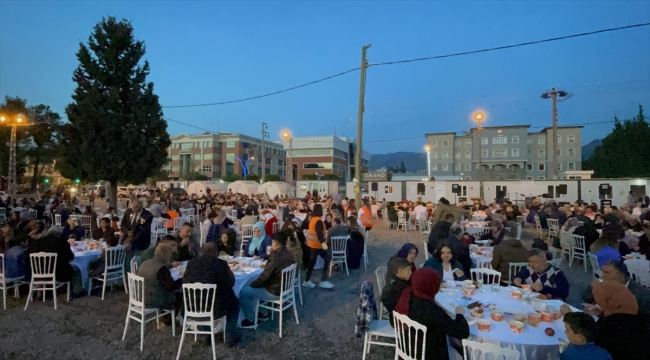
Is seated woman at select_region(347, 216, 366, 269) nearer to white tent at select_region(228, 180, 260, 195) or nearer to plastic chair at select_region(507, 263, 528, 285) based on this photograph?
plastic chair at select_region(507, 263, 528, 285)

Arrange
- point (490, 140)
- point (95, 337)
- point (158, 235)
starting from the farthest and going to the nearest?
1. point (490, 140)
2. point (158, 235)
3. point (95, 337)

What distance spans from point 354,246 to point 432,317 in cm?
567

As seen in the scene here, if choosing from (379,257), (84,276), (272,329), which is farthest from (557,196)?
(84,276)

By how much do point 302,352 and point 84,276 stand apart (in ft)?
15.2

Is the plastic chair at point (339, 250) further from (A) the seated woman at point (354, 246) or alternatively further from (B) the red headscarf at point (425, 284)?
(B) the red headscarf at point (425, 284)

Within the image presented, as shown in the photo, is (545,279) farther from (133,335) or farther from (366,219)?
(366,219)

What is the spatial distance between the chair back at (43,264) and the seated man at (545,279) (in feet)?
23.1

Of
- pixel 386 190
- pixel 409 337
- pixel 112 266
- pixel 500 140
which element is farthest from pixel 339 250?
pixel 500 140

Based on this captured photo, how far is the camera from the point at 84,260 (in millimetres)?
6680

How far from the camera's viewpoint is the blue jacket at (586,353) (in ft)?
8.18

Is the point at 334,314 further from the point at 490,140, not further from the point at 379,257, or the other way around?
the point at 490,140

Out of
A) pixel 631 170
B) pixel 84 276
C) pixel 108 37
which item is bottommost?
pixel 84 276

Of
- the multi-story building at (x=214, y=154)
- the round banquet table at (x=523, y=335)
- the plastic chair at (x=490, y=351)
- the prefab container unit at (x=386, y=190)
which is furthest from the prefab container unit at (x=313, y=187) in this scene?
the multi-story building at (x=214, y=154)

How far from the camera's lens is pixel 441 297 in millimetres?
4250
